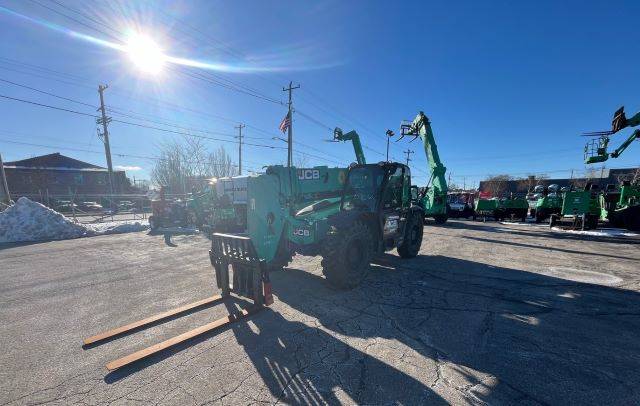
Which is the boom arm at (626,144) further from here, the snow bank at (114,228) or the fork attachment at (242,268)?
the snow bank at (114,228)

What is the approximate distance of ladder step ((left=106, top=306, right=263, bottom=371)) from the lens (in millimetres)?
3164

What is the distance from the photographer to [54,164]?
4656 cm

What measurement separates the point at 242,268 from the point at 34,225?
13390 millimetres

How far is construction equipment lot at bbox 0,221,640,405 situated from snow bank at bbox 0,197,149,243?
6.24 m

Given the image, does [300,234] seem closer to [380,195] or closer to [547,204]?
[380,195]

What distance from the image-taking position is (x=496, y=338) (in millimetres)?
3762

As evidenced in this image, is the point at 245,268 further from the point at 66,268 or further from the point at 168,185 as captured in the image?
the point at 168,185

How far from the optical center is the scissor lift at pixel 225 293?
360cm

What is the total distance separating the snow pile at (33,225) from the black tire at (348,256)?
1354 cm

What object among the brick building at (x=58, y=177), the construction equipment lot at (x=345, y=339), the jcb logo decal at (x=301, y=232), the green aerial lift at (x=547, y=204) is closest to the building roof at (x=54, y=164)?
the brick building at (x=58, y=177)

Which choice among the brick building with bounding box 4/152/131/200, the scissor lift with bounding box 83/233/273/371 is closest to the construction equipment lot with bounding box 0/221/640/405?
the scissor lift with bounding box 83/233/273/371

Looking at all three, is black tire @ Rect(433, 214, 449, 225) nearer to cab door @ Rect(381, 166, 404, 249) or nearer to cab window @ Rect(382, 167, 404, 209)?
cab door @ Rect(381, 166, 404, 249)

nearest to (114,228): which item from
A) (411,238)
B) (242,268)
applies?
(242,268)

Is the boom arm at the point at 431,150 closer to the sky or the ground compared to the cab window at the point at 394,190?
closer to the sky
